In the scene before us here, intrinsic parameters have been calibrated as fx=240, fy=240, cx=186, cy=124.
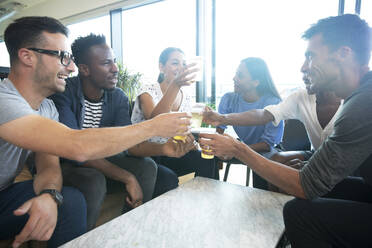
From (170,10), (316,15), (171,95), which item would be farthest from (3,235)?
(170,10)

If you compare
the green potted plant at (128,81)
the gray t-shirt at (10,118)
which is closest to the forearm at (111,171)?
the gray t-shirt at (10,118)

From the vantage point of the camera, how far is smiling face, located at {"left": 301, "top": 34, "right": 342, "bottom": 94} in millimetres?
1124

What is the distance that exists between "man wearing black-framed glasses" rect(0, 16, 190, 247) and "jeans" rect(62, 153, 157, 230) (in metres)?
0.16

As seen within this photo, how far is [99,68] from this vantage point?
5.52 ft

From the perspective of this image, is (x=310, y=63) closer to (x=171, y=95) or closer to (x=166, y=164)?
(x=171, y=95)

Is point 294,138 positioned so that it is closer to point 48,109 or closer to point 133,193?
point 133,193

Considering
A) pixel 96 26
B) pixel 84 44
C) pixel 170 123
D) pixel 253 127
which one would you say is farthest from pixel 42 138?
pixel 96 26

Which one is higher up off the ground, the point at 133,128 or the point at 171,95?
the point at 171,95

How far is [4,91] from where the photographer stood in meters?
0.99

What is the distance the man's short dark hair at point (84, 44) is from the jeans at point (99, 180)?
0.75m

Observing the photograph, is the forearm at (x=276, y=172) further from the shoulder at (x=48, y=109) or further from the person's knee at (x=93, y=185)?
the shoulder at (x=48, y=109)

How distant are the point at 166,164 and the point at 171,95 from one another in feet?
2.18

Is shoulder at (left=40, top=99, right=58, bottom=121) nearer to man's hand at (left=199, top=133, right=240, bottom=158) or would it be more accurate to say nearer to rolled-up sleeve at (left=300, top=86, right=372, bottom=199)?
man's hand at (left=199, top=133, right=240, bottom=158)

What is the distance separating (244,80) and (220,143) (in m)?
1.20
